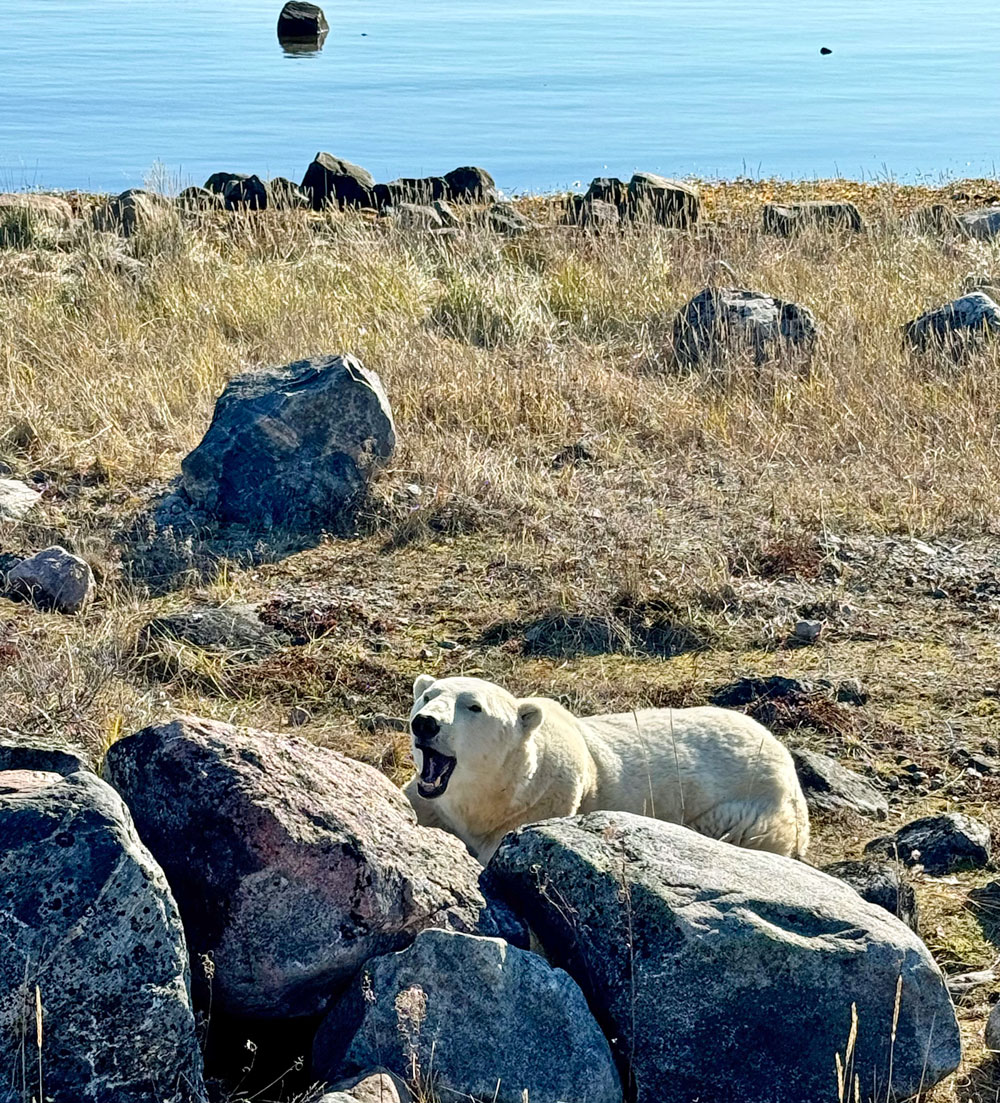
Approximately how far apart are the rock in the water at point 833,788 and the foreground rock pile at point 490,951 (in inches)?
61.4

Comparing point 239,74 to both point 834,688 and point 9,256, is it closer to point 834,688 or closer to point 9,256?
point 9,256

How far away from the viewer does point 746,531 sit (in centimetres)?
788

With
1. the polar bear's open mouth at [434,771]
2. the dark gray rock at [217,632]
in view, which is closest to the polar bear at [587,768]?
the polar bear's open mouth at [434,771]

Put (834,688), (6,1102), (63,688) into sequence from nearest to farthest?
(6,1102) < (63,688) < (834,688)

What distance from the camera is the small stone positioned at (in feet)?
22.5

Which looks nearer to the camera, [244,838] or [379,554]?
[244,838]

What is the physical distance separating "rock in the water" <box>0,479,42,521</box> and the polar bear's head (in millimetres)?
3894

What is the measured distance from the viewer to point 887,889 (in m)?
A: 4.56

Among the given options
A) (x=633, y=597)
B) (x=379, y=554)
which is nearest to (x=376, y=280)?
(x=379, y=554)

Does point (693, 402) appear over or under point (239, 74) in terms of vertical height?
under

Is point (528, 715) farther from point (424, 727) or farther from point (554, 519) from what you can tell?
point (554, 519)

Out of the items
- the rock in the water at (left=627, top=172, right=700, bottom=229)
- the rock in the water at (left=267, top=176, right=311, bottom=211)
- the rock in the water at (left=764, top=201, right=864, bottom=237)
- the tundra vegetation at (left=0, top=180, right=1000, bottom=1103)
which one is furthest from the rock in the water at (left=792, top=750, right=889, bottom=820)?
the rock in the water at (left=627, top=172, right=700, bottom=229)

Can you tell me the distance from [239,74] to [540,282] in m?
31.4

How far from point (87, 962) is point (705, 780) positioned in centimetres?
259
